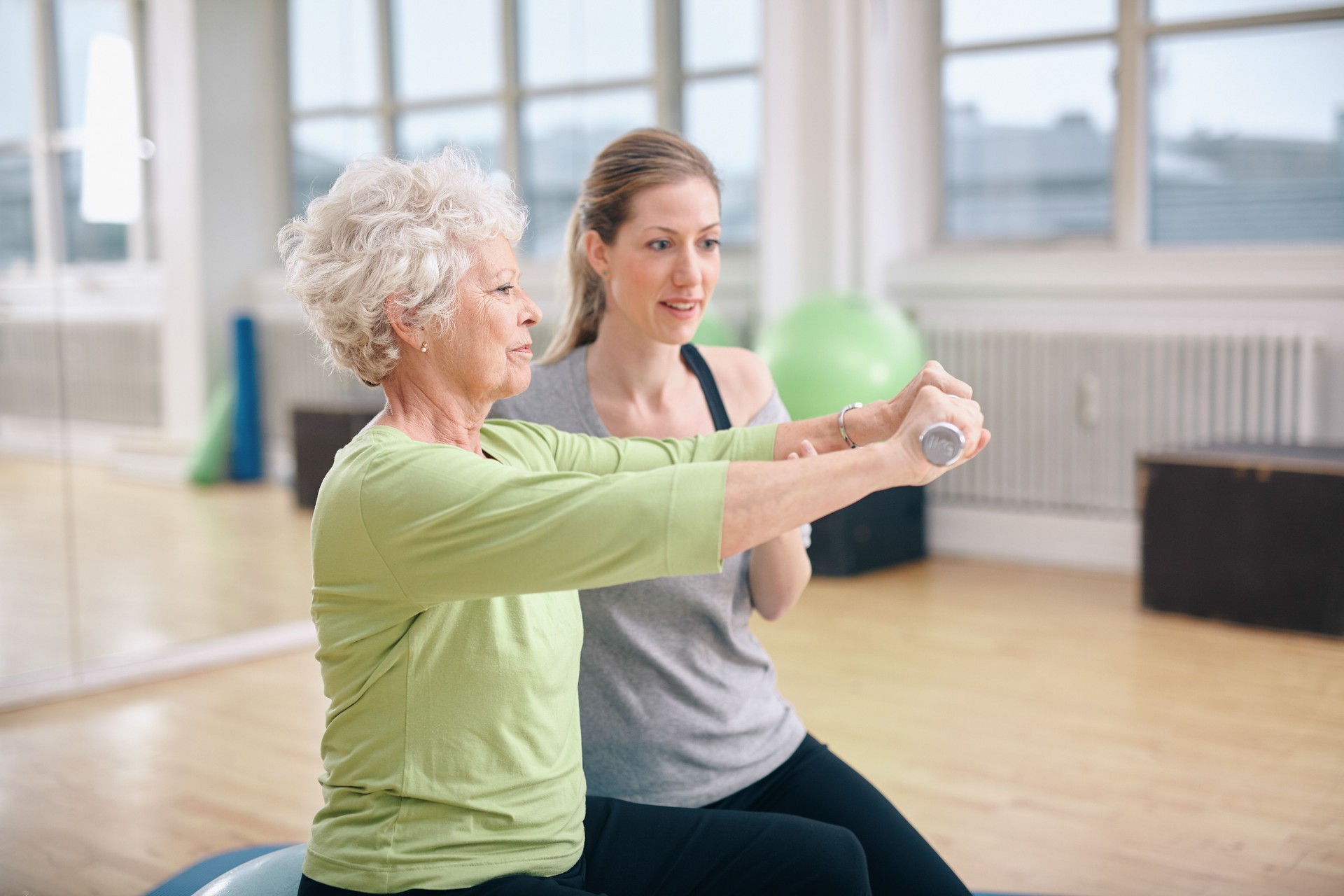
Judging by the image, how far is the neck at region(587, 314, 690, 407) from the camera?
1.74 m

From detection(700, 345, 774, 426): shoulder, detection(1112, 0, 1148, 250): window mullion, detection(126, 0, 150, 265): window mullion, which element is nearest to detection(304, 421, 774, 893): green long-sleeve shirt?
detection(700, 345, 774, 426): shoulder

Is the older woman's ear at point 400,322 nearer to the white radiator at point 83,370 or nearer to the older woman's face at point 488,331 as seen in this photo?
the older woman's face at point 488,331

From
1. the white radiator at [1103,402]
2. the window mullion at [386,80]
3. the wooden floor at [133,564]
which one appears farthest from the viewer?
the white radiator at [1103,402]

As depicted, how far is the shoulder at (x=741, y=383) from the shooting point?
1.78 metres

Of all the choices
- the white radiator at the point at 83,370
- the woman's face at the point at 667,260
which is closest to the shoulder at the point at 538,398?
the woman's face at the point at 667,260

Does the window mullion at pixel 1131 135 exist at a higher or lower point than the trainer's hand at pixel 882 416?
higher

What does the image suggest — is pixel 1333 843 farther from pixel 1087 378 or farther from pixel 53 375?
pixel 53 375

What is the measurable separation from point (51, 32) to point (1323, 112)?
3994 mm

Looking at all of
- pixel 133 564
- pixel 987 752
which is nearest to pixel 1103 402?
pixel 987 752

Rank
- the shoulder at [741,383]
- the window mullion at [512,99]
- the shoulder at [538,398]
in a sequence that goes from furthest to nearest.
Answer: the window mullion at [512,99] < the shoulder at [741,383] < the shoulder at [538,398]

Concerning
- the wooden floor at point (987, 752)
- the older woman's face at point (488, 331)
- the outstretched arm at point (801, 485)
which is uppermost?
the older woman's face at point (488, 331)

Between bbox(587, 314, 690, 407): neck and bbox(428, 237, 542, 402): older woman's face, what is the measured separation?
0.47 m

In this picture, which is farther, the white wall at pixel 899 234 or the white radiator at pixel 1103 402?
the white wall at pixel 899 234

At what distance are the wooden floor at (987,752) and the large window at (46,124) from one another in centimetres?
Answer: 122
